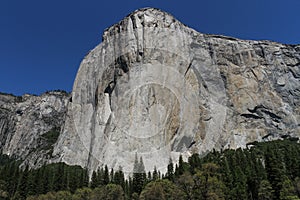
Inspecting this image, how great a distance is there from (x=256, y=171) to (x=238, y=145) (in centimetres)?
3231

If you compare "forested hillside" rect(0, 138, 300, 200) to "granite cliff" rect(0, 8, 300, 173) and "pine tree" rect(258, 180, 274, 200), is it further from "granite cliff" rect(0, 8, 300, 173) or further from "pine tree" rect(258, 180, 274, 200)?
"granite cliff" rect(0, 8, 300, 173)

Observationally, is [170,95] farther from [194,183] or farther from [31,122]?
[31,122]

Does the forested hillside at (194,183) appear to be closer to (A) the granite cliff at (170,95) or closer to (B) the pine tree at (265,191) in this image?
(B) the pine tree at (265,191)

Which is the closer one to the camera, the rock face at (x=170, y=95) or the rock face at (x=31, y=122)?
the rock face at (x=170, y=95)

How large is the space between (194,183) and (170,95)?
45.7 meters

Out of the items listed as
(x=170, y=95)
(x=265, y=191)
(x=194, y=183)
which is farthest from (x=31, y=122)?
(x=194, y=183)

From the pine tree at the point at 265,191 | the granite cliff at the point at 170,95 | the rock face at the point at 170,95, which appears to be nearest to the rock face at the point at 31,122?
the granite cliff at the point at 170,95

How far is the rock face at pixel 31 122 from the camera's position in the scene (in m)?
127

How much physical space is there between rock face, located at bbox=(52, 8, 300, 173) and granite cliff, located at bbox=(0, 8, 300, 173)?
0.81ft

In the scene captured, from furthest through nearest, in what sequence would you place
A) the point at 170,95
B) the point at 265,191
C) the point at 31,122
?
the point at 31,122
the point at 170,95
the point at 265,191

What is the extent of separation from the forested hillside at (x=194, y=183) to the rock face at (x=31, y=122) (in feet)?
210

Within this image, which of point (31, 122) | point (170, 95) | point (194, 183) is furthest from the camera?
point (31, 122)

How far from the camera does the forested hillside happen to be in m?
31.9

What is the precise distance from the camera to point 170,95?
75438mm
